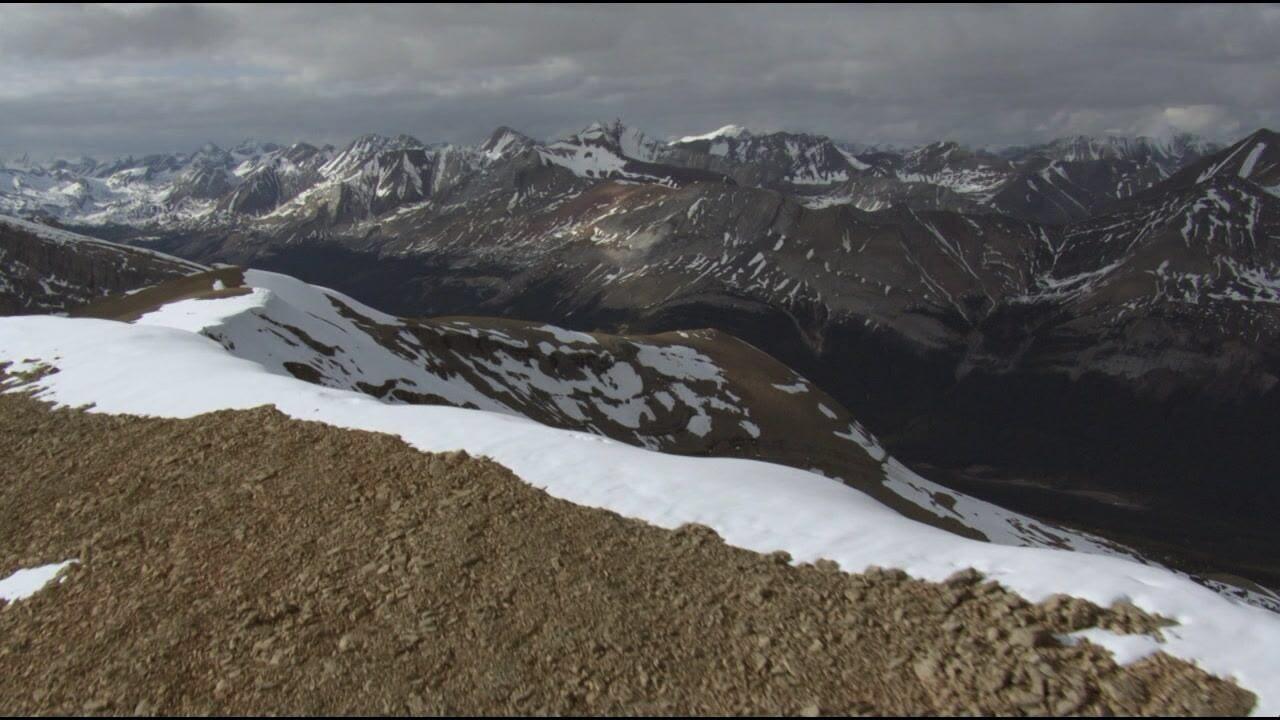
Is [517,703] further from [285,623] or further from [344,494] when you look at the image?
[344,494]

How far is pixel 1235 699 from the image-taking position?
1127cm

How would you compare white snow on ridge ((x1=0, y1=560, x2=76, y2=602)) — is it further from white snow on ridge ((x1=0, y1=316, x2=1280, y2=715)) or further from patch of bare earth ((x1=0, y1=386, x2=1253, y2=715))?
white snow on ridge ((x1=0, y1=316, x2=1280, y2=715))

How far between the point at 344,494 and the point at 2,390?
24498 mm

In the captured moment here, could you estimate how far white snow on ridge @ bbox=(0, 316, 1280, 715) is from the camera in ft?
43.1

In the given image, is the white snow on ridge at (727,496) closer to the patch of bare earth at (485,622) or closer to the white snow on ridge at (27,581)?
the patch of bare earth at (485,622)

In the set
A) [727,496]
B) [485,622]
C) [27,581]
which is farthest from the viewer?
[727,496]

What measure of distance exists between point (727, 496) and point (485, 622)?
776cm

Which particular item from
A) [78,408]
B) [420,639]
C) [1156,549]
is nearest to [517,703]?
[420,639]

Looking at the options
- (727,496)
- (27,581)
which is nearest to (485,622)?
(727,496)

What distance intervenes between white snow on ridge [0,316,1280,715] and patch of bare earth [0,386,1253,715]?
0.70m

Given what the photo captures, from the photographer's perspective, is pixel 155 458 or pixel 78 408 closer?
pixel 155 458

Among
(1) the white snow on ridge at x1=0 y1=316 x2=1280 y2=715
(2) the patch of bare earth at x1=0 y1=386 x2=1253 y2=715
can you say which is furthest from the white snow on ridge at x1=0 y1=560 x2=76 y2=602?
(1) the white snow on ridge at x1=0 y1=316 x2=1280 y2=715

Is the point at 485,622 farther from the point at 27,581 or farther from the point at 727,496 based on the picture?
the point at 27,581

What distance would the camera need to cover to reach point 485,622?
13.5m
